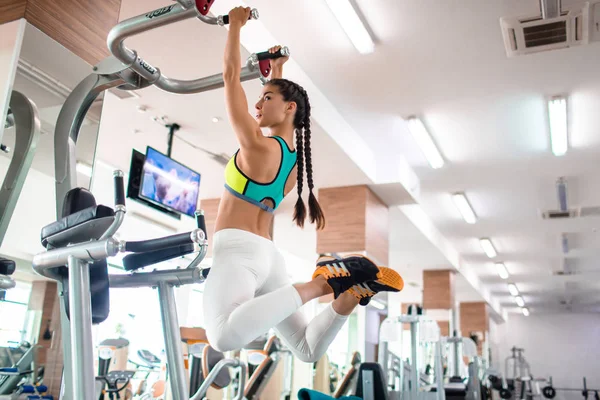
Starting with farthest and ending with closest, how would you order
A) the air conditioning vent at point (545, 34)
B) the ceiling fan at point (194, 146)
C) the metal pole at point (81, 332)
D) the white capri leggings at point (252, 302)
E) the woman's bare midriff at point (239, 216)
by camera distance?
1. the ceiling fan at point (194, 146)
2. the air conditioning vent at point (545, 34)
3. the woman's bare midriff at point (239, 216)
4. the white capri leggings at point (252, 302)
5. the metal pole at point (81, 332)

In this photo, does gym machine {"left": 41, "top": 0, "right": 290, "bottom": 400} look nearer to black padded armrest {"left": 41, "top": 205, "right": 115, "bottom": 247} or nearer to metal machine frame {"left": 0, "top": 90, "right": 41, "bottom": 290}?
black padded armrest {"left": 41, "top": 205, "right": 115, "bottom": 247}

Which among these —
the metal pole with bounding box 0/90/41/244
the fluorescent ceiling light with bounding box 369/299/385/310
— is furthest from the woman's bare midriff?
the fluorescent ceiling light with bounding box 369/299/385/310

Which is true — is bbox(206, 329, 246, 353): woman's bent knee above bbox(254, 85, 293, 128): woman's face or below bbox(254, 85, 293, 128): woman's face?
below

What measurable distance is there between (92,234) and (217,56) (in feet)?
10.9

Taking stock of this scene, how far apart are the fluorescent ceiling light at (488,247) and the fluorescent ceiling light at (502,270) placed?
119 centimetres

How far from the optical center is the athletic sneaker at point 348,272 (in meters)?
1.74

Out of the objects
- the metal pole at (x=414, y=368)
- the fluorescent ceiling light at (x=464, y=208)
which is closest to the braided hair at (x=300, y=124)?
the metal pole at (x=414, y=368)

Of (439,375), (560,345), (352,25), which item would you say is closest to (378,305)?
(439,375)

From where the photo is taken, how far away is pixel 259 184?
6.42 feet

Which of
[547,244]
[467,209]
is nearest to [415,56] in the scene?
[467,209]

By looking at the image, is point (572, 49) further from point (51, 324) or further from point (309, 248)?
point (309, 248)

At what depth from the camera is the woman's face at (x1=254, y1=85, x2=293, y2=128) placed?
2127 mm

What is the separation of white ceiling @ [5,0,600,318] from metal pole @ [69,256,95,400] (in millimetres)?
2953

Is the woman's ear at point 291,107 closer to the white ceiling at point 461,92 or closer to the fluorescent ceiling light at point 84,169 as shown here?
the fluorescent ceiling light at point 84,169
